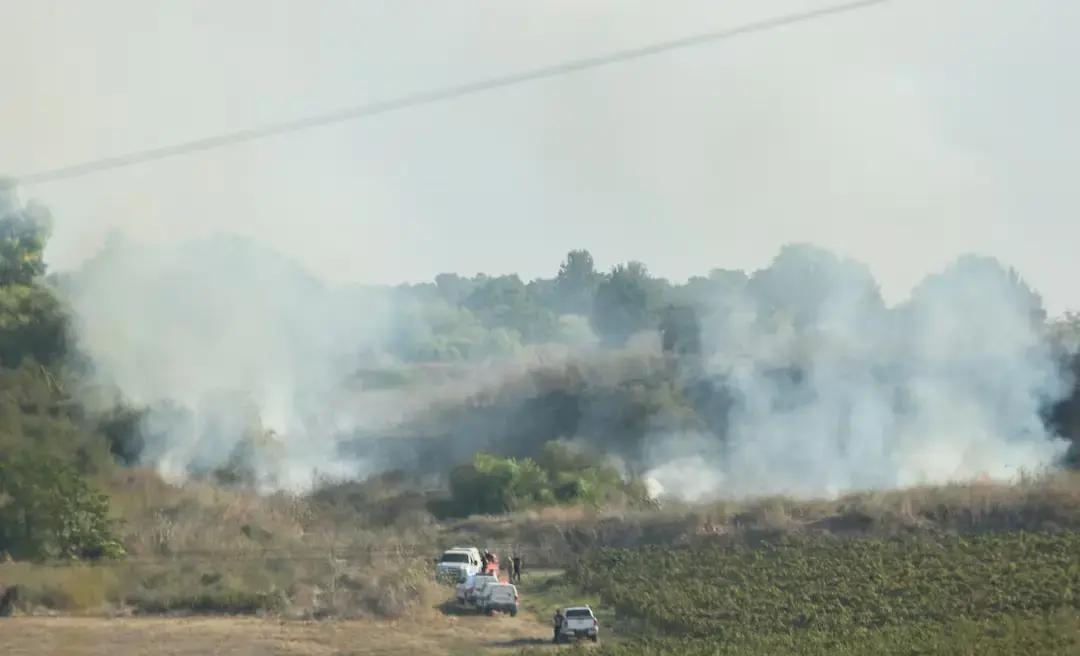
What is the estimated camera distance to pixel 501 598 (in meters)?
50.7

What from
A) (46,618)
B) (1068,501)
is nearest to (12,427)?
(46,618)

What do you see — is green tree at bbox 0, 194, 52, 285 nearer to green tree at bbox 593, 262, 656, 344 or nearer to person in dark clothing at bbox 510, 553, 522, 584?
person in dark clothing at bbox 510, 553, 522, 584

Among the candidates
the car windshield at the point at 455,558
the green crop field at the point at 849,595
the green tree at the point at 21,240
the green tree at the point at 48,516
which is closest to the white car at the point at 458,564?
the car windshield at the point at 455,558

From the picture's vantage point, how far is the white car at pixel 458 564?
184 feet

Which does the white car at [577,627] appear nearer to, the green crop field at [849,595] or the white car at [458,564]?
the green crop field at [849,595]

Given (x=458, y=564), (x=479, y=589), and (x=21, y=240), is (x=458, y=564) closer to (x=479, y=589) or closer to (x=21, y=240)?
(x=479, y=589)

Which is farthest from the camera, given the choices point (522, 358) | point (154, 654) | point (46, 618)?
point (522, 358)

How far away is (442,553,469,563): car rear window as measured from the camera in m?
57.2

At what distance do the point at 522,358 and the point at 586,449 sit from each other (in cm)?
2808

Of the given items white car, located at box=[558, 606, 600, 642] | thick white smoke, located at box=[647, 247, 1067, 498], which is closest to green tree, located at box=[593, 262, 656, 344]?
thick white smoke, located at box=[647, 247, 1067, 498]

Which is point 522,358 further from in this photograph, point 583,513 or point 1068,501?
point 1068,501

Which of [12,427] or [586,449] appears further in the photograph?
[586,449]

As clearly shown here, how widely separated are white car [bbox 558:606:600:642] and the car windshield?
12.4 metres

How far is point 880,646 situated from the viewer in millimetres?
40375
